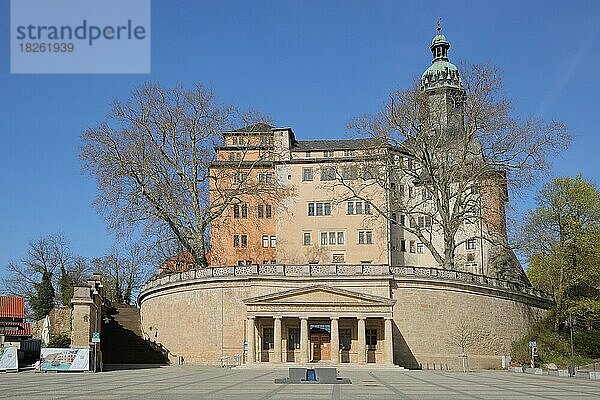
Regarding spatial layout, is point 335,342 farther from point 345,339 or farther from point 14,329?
point 14,329

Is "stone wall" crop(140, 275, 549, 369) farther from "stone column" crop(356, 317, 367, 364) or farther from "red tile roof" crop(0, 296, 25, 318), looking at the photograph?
"red tile roof" crop(0, 296, 25, 318)

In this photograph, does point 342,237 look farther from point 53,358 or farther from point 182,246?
point 53,358

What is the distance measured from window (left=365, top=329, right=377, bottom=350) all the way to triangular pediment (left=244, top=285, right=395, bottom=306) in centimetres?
287

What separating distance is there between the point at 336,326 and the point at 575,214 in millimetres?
27187

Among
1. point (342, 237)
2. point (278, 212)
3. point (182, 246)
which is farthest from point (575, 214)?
point (182, 246)

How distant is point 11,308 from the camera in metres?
78.2

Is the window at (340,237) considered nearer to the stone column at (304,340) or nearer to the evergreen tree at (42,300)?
the stone column at (304,340)

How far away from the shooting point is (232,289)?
58.8 meters

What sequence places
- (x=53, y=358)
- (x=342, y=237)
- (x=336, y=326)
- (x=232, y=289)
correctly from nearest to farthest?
1. (x=53, y=358)
2. (x=336, y=326)
3. (x=232, y=289)
4. (x=342, y=237)

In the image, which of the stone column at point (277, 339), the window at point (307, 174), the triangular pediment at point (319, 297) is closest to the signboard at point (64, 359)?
the triangular pediment at point (319, 297)

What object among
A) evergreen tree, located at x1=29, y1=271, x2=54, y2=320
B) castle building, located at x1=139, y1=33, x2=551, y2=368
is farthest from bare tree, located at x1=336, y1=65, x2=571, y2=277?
evergreen tree, located at x1=29, y1=271, x2=54, y2=320

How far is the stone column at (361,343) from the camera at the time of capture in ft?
179

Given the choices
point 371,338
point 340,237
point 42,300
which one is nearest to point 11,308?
point 42,300

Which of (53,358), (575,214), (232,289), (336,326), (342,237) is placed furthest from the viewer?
(342,237)
